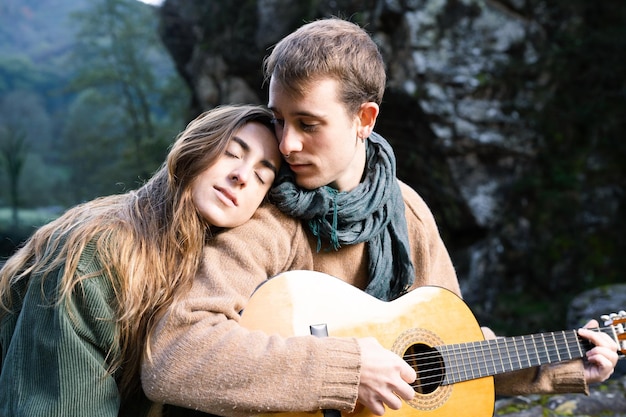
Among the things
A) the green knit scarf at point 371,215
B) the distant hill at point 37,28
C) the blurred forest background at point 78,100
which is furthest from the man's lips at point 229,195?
the distant hill at point 37,28

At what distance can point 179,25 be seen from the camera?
9.11m

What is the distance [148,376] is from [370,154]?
1.04 meters

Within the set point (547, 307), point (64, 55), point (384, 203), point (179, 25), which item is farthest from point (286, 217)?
point (64, 55)

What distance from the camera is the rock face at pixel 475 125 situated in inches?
209

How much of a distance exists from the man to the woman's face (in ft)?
0.17

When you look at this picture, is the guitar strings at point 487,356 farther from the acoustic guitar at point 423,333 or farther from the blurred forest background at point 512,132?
the blurred forest background at point 512,132

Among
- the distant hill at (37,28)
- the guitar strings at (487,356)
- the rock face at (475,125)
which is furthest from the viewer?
the distant hill at (37,28)

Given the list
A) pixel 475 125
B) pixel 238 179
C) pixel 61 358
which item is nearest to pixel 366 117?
pixel 238 179

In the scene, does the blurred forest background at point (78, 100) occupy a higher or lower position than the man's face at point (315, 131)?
lower

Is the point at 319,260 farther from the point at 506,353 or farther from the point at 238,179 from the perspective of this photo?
the point at 506,353

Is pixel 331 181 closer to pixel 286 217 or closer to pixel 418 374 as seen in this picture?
pixel 286 217

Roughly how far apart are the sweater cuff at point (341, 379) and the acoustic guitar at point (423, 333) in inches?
4.0

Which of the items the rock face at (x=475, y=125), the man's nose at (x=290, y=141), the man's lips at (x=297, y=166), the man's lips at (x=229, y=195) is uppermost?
the man's nose at (x=290, y=141)

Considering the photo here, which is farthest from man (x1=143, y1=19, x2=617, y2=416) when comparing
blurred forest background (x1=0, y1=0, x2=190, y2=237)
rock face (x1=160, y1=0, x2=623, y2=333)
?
blurred forest background (x1=0, y1=0, x2=190, y2=237)
